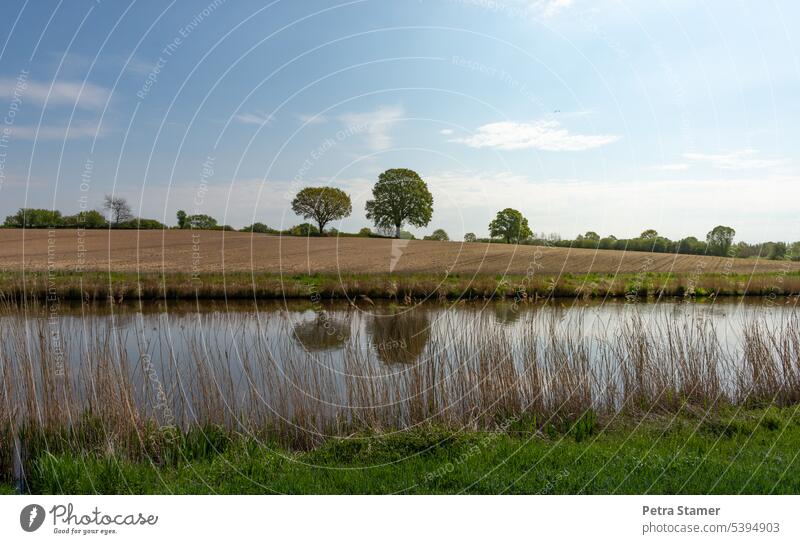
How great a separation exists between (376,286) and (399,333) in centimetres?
854

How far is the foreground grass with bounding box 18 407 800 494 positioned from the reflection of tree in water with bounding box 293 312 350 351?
24.2 feet

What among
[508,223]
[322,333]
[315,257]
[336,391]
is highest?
[508,223]

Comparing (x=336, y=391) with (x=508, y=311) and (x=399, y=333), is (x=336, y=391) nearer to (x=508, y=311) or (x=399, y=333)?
(x=399, y=333)

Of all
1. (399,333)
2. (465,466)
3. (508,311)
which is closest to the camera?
(465,466)

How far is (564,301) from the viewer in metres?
26.0

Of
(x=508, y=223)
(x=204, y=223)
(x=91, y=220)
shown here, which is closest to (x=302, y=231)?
(x=204, y=223)

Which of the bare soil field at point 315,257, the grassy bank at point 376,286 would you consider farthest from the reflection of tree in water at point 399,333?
the bare soil field at point 315,257

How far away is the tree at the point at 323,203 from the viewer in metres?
34.4

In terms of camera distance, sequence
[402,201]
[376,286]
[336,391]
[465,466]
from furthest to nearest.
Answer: [402,201]
[376,286]
[336,391]
[465,466]

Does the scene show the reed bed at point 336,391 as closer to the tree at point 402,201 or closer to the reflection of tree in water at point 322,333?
the reflection of tree in water at point 322,333

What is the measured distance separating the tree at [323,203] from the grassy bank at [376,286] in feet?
19.5

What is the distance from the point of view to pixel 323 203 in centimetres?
3512
